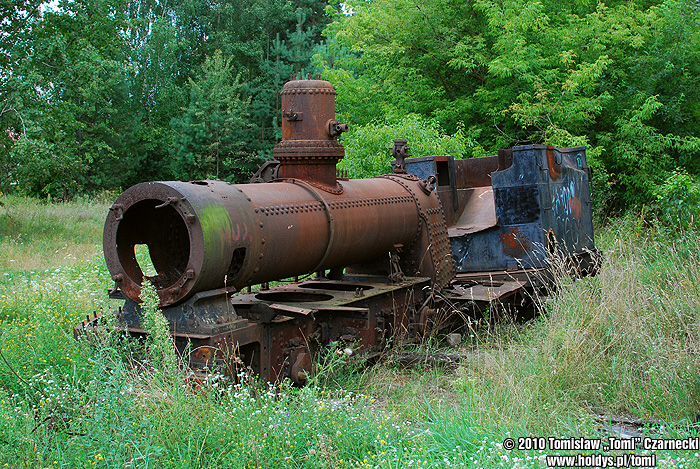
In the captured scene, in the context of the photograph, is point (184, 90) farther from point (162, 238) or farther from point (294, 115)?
point (162, 238)

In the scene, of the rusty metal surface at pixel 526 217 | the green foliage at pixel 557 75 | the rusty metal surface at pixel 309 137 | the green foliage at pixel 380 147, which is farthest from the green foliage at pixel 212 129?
the rusty metal surface at pixel 309 137

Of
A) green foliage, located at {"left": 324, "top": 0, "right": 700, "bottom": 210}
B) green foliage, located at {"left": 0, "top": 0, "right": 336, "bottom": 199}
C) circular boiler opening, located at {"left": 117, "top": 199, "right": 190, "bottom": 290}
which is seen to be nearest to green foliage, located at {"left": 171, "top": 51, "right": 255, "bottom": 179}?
green foliage, located at {"left": 0, "top": 0, "right": 336, "bottom": 199}

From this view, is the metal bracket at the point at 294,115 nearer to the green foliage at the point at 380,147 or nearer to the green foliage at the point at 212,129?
the green foliage at the point at 380,147

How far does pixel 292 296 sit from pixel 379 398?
141cm

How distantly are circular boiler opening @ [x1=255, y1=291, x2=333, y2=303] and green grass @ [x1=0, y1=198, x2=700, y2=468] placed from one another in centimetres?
75

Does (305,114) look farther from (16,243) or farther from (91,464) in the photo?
(16,243)

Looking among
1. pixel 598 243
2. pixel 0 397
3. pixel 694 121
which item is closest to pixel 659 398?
Answer: pixel 0 397

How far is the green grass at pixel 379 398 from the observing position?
383cm

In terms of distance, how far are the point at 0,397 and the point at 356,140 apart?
31.1ft

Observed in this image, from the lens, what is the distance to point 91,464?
3627mm

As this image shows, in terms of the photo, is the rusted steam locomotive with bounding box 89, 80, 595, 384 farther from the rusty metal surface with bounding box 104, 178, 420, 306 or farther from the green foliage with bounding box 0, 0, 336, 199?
the green foliage with bounding box 0, 0, 336, 199

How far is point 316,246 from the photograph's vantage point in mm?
5977

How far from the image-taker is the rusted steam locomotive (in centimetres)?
496

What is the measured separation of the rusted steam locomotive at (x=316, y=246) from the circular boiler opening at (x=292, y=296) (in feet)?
0.05
